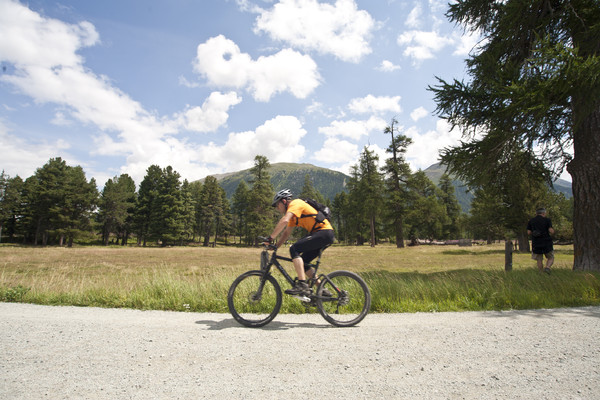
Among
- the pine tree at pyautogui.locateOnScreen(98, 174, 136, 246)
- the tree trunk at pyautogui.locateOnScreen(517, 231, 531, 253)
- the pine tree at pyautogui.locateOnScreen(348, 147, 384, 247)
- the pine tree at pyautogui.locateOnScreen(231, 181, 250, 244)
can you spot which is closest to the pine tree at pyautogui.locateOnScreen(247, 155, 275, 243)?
the pine tree at pyautogui.locateOnScreen(348, 147, 384, 247)

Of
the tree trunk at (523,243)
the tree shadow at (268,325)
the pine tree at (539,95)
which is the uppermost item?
the pine tree at (539,95)

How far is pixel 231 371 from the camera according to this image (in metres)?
2.80

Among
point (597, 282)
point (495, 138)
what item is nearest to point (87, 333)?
point (597, 282)

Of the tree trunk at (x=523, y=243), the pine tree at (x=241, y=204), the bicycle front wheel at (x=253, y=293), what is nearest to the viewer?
the bicycle front wheel at (x=253, y=293)

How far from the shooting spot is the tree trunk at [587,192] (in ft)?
27.0

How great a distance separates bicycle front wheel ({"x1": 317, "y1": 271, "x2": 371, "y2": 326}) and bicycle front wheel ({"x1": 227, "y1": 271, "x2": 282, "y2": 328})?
29.4 inches

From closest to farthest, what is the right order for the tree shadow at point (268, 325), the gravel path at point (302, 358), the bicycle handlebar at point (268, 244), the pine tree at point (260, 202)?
1. the gravel path at point (302, 358)
2. the tree shadow at point (268, 325)
3. the bicycle handlebar at point (268, 244)
4. the pine tree at point (260, 202)

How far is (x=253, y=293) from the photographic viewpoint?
479cm

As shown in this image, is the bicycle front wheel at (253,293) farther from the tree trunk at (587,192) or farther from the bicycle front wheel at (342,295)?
the tree trunk at (587,192)

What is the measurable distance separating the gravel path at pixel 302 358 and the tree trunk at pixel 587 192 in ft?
17.1

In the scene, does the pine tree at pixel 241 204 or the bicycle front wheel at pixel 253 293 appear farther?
the pine tree at pixel 241 204

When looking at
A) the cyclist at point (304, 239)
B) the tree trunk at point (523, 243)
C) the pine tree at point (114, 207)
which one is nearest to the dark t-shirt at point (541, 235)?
the cyclist at point (304, 239)

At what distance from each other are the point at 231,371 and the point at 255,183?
4934 cm

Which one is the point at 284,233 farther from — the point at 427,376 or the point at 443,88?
the point at 443,88
